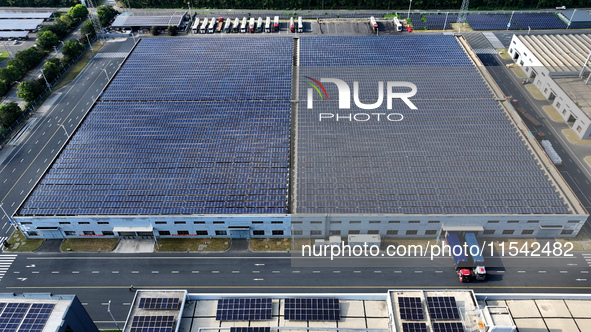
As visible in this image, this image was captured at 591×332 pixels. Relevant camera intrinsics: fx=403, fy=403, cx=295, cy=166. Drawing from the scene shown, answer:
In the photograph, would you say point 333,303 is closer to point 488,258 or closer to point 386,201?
point 386,201

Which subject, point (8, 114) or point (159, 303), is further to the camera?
point (8, 114)

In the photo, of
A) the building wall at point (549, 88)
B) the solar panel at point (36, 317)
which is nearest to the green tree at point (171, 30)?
the solar panel at point (36, 317)

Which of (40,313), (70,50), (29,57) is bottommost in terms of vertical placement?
(40,313)

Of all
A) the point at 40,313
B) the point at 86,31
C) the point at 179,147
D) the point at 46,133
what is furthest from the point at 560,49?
the point at 86,31

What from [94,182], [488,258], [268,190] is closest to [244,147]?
[268,190]

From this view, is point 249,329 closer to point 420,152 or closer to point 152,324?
point 152,324

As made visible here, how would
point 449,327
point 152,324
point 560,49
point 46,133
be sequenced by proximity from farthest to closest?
point 560,49 → point 46,133 → point 152,324 → point 449,327

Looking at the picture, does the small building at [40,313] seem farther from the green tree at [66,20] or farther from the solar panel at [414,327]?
the green tree at [66,20]

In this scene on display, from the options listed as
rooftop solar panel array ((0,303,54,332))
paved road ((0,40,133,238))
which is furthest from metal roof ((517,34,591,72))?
paved road ((0,40,133,238))
